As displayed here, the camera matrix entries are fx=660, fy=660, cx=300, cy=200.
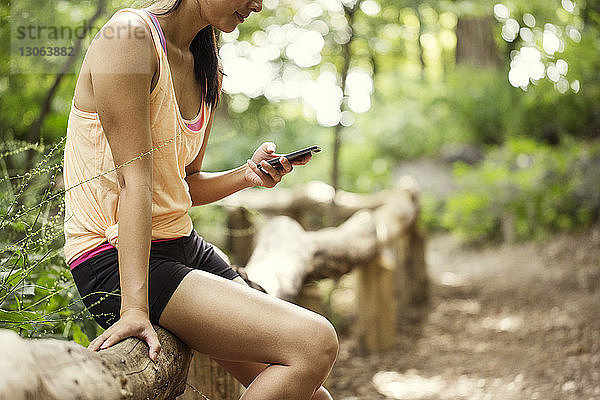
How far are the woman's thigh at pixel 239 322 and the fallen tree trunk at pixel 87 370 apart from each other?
82 millimetres

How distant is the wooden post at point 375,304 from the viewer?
16.3ft

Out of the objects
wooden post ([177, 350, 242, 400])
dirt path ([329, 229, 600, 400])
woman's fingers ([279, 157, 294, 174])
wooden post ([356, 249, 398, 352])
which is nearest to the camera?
woman's fingers ([279, 157, 294, 174])

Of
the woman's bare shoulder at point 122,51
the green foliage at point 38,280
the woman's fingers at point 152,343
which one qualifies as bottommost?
the green foliage at point 38,280

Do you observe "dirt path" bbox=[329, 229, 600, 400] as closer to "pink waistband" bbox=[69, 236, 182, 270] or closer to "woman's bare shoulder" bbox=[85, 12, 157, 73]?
"pink waistband" bbox=[69, 236, 182, 270]

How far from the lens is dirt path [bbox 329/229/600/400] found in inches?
156

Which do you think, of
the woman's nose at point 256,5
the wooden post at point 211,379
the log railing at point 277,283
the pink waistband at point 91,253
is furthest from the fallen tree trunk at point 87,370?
the woman's nose at point 256,5

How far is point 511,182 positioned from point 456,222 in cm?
99

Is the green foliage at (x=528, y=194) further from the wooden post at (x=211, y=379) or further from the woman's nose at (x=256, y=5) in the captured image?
the woman's nose at (x=256, y=5)

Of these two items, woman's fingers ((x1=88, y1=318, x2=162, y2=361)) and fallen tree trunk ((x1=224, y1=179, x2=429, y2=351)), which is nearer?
woman's fingers ((x1=88, y1=318, x2=162, y2=361))

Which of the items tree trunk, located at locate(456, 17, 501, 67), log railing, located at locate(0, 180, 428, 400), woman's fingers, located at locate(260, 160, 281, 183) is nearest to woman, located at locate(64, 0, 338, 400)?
log railing, located at locate(0, 180, 428, 400)

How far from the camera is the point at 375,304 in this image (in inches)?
197

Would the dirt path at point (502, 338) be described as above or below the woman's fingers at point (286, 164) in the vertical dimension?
below

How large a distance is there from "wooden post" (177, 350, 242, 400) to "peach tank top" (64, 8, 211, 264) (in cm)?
61

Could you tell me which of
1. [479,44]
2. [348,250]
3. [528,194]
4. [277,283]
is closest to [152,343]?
[277,283]
